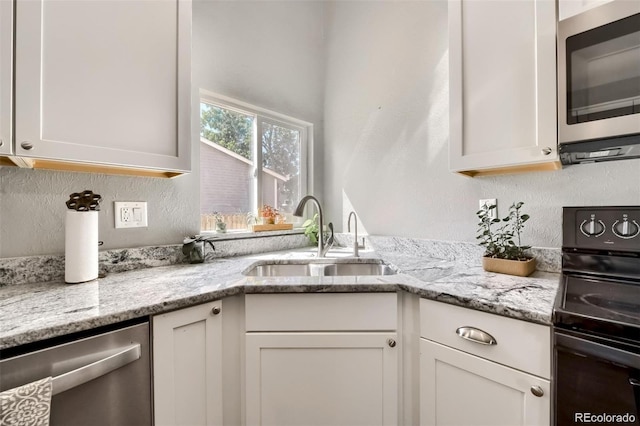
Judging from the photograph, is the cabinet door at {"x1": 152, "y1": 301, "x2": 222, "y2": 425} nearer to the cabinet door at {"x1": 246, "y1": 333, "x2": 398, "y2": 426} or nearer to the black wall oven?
the cabinet door at {"x1": 246, "y1": 333, "x2": 398, "y2": 426}

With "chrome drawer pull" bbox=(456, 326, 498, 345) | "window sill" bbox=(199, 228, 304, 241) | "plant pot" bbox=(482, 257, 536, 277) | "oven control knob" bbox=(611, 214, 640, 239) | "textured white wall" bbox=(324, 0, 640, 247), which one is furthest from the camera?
"window sill" bbox=(199, 228, 304, 241)

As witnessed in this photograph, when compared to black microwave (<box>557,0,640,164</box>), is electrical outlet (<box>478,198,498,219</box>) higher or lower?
lower

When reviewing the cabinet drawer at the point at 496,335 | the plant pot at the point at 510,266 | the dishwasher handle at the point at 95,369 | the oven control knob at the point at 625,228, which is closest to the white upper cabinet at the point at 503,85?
the oven control knob at the point at 625,228

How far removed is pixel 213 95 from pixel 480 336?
5.79ft

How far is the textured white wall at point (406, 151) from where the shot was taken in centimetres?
127

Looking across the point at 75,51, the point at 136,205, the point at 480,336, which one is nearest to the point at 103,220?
the point at 136,205

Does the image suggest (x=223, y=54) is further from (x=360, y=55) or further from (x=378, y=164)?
(x=378, y=164)

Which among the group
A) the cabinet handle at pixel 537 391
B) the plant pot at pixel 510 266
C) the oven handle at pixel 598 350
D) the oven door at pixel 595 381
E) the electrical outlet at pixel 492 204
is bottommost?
the cabinet handle at pixel 537 391

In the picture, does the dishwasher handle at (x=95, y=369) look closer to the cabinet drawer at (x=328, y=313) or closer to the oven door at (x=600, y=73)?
the cabinet drawer at (x=328, y=313)

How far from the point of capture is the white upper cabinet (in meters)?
1.05

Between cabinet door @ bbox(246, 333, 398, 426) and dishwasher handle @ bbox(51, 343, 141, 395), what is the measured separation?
1.28 ft

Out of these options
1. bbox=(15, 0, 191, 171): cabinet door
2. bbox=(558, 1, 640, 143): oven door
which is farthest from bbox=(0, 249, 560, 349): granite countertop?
bbox=(558, 1, 640, 143): oven door

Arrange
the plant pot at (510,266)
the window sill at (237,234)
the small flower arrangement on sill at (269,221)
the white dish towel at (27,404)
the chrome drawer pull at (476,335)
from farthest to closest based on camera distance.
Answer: the small flower arrangement on sill at (269,221), the window sill at (237,234), the plant pot at (510,266), the chrome drawer pull at (476,335), the white dish towel at (27,404)

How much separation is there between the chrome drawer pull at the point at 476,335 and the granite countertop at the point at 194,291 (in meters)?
0.08
